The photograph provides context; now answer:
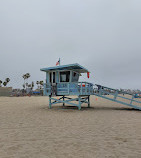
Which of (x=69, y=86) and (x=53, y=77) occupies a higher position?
(x=53, y=77)

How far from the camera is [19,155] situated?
13.6ft

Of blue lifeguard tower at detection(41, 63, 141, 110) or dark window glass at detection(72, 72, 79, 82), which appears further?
dark window glass at detection(72, 72, 79, 82)

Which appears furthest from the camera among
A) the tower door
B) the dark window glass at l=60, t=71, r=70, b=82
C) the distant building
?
the distant building

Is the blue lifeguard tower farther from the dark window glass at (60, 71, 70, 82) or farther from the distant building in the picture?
the distant building

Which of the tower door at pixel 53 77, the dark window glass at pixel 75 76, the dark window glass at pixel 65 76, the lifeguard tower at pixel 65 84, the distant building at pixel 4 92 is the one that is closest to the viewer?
the lifeguard tower at pixel 65 84

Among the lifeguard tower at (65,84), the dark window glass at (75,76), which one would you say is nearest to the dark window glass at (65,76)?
the lifeguard tower at (65,84)

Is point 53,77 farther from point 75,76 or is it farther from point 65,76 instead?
point 75,76

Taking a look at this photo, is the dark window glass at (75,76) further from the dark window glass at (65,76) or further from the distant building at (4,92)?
the distant building at (4,92)

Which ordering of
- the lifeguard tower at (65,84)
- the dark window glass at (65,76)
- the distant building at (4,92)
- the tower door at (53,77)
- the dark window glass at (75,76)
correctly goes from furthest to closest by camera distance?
the distant building at (4,92) < the tower door at (53,77) < the dark window glass at (75,76) < the dark window glass at (65,76) < the lifeguard tower at (65,84)

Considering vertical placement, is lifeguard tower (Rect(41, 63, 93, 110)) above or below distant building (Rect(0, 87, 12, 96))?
above

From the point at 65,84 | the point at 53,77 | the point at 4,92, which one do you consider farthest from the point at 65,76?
the point at 4,92

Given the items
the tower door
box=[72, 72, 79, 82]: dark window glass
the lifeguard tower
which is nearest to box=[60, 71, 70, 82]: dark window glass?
the lifeguard tower

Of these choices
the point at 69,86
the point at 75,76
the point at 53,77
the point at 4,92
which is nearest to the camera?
the point at 69,86

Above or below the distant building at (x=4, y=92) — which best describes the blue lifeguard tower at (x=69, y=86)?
above
